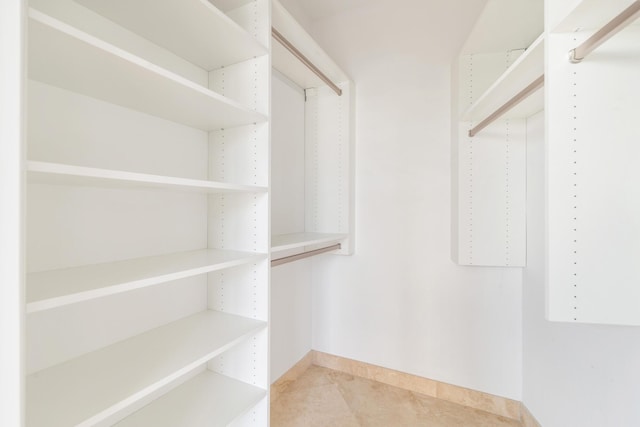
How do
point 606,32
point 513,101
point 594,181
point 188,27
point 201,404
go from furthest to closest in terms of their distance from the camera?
point 513,101 < point 201,404 < point 188,27 < point 594,181 < point 606,32

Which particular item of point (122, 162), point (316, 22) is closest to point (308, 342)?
point (122, 162)

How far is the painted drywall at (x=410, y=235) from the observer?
1775mm

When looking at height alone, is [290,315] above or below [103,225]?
below

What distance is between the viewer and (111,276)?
77 cm

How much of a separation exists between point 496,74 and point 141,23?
5.85ft

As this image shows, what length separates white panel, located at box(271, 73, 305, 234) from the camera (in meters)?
1.82

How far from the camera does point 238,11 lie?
1201 mm

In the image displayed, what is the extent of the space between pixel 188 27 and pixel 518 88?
4.71ft

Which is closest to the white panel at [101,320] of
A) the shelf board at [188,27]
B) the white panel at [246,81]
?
the white panel at [246,81]

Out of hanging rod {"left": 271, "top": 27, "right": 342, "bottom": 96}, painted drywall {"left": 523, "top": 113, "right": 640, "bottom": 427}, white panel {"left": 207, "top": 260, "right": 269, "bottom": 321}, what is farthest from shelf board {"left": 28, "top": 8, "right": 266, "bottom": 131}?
painted drywall {"left": 523, "top": 113, "right": 640, "bottom": 427}

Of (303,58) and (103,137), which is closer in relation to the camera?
(103,137)

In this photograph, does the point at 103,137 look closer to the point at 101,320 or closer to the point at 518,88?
the point at 101,320

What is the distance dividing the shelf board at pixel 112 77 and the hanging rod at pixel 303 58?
1.79ft
